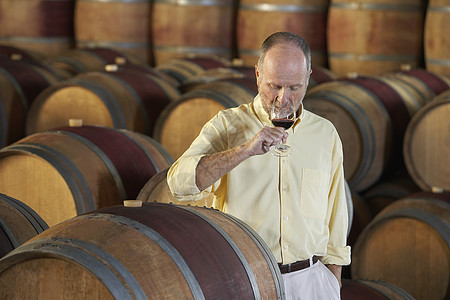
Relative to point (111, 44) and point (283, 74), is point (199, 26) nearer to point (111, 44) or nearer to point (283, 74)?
point (111, 44)

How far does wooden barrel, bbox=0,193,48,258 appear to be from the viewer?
8.06 ft

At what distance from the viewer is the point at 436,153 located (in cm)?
495

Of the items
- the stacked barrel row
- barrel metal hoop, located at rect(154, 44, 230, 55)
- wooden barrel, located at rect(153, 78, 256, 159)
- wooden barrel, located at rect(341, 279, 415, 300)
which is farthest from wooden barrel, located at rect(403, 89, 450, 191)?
barrel metal hoop, located at rect(154, 44, 230, 55)

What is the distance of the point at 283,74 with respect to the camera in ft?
7.48

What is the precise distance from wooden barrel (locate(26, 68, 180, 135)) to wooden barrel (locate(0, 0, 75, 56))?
3.60 m

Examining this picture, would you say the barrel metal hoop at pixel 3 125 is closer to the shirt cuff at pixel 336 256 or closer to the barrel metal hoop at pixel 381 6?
the shirt cuff at pixel 336 256

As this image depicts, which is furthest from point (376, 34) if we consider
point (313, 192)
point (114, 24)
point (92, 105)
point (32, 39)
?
point (313, 192)

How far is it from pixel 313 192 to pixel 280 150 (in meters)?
0.19

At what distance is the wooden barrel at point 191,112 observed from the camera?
4.69 meters

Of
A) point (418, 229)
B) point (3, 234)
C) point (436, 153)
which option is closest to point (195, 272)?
point (3, 234)

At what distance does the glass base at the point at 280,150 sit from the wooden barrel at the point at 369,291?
119 centimetres

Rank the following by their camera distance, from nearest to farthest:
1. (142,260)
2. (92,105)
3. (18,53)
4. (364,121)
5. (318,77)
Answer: (142,260)
(92,105)
(364,121)
(318,77)
(18,53)

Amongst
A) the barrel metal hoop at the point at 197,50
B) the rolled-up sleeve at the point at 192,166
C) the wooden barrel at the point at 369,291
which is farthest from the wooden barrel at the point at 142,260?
the barrel metal hoop at the point at 197,50

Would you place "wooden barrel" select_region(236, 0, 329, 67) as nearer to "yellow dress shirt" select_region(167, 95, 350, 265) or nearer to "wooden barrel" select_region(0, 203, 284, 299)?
"yellow dress shirt" select_region(167, 95, 350, 265)
